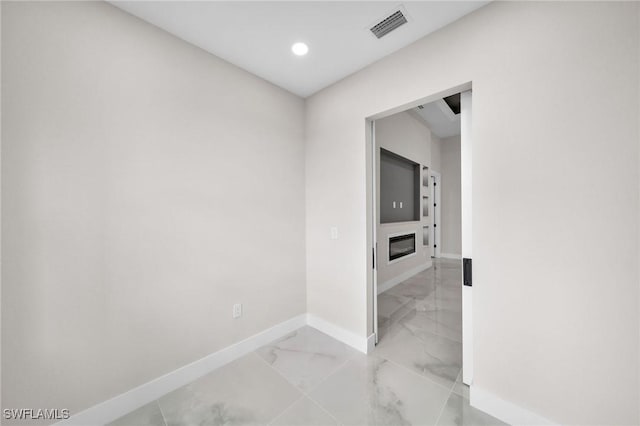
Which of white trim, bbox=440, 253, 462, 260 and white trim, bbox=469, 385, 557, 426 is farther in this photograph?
white trim, bbox=440, 253, 462, 260

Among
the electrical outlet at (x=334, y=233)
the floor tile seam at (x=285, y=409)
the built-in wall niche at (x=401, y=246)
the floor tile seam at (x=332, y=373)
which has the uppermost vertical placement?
the electrical outlet at (x=334, y=233)

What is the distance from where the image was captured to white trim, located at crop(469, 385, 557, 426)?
55.9 inches

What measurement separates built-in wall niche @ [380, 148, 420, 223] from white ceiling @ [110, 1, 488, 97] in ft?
6.47

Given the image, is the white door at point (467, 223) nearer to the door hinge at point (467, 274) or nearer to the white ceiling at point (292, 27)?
the door hinge at point (467, 274)

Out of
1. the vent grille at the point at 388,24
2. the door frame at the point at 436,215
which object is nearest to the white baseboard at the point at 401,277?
the door frame at the point at 436,215

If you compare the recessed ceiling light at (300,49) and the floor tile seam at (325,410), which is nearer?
the floor tile seam at (325,410)

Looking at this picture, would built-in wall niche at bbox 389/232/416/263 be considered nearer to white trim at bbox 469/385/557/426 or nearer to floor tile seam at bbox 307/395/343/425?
white trim at bbox 469/385/557/426

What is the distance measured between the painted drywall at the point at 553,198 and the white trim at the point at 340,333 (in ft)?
3.21

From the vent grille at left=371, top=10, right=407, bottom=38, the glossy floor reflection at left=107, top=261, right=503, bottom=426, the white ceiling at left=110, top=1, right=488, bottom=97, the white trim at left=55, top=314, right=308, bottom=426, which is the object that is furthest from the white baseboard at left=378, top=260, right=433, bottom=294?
the vent grille at left=371, top=10, right=407, bottom=38

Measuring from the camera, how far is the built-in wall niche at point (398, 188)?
4043mm

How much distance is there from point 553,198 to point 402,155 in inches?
125

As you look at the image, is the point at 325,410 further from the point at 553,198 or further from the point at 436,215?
the point at 436,215

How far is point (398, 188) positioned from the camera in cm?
451

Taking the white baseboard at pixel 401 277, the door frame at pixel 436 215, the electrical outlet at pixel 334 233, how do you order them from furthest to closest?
the door frame at pixel 436 215, the white baseboard at pixel 401 277, the electrical outlet at pixel 334 233
